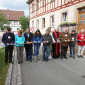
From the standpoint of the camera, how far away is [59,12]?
16.6 metres

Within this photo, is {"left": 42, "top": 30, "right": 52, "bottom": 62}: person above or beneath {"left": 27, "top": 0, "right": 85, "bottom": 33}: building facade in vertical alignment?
beneath

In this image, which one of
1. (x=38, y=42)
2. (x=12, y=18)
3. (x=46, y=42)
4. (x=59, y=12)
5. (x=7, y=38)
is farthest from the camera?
(x=12, y=18)

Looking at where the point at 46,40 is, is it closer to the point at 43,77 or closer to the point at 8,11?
the point at 43,77

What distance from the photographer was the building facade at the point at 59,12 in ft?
43.9

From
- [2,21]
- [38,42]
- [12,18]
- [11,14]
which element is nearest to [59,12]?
[38,42]

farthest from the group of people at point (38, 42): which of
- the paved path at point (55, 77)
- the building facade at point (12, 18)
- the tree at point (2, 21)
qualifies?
the building facade at point (12, 18)

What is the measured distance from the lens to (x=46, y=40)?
22.6 feet

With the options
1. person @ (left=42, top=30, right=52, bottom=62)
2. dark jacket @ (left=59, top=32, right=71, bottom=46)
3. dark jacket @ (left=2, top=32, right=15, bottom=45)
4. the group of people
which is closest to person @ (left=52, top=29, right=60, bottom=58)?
the group of people

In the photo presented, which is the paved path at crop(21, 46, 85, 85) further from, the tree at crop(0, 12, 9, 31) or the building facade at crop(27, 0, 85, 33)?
the tree at crop(0, 12, 9, 31)

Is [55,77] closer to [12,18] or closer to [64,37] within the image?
[64,37]

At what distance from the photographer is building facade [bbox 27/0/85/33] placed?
13395mm

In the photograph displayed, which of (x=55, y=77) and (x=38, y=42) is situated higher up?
(x=38, y=42)

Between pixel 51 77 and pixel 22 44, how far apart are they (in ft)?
8.57

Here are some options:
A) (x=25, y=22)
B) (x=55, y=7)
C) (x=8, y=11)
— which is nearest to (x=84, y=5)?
(x=55, y=7)
